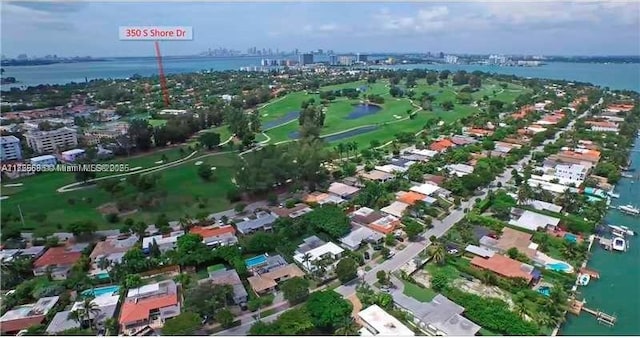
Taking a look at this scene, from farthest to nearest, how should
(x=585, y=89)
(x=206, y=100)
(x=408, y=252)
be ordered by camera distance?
(x=585, y=89) → (x=206, y=100) → (x=408, y=252)

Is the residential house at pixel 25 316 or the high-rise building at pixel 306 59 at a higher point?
the high-rise building at pixel 306 59

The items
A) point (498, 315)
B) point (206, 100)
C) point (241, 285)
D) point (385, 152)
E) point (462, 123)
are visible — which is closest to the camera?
point (498, 315)

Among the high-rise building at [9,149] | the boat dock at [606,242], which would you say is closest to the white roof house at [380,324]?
the boat dock at [606,242]

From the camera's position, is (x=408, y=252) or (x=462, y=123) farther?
(x=462, y=123)

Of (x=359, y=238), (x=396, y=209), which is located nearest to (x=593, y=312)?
(x=359, y=238)

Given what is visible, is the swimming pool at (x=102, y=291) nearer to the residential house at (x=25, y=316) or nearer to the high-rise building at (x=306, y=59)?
the residential house at (x=25, y=316)

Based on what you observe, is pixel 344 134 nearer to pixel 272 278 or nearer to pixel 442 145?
pixel 442 145

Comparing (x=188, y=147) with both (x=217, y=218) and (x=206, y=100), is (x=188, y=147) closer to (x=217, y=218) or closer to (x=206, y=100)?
(x=217, y=218)

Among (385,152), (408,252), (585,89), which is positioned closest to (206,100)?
(385,152)
